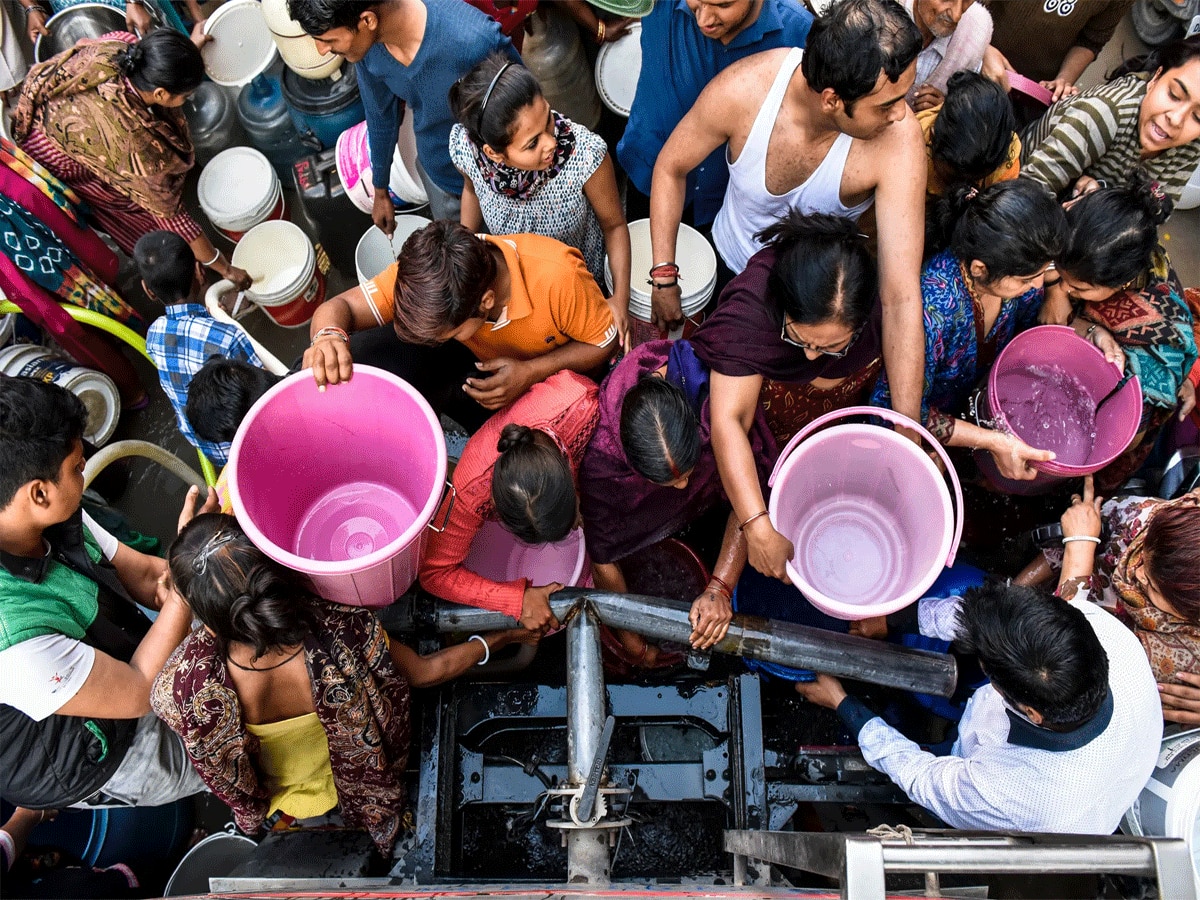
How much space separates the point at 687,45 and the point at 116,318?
2765 millimetres

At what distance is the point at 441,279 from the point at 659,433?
0.68 meters

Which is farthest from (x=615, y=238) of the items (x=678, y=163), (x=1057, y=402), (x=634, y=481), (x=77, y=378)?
(x=77, y=378)

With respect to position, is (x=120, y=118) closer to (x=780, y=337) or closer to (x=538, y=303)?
(x=538, y=303)

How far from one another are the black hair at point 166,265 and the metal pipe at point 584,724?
2.06m

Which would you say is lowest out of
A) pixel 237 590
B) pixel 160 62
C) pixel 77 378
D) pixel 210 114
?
pixel 237 590

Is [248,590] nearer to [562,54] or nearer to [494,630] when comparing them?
[494,630]

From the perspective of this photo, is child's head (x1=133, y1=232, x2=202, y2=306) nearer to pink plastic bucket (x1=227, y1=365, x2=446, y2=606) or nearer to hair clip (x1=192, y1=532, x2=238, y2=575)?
pink plastic bucket (x1=227, y1=365, x2=446, y2=606)

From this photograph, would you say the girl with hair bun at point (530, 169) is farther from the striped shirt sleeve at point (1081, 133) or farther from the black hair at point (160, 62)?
the striped shirt sleeve at point (1081, 133)

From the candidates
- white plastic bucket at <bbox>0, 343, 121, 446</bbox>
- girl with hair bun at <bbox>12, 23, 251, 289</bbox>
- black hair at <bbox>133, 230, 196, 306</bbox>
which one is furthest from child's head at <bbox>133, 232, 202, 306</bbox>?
white plastic bucket at <bbox>0, 343, 121, 446</bbox>

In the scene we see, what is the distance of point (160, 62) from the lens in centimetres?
282

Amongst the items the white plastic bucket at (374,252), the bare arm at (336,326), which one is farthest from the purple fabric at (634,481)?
the white plastic bucket at (374,252)

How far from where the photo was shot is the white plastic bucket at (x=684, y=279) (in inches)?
110

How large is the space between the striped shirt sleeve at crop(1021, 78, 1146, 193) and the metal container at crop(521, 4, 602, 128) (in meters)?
1.88

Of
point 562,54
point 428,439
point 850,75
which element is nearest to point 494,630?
point 428,439
